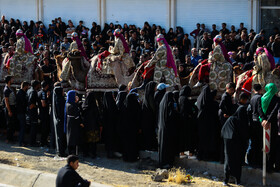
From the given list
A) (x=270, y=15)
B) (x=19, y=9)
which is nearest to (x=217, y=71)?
(x=270, y=15)

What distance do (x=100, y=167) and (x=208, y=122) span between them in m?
2.40

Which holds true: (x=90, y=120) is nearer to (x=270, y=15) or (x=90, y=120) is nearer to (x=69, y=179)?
(x=69, y=179)

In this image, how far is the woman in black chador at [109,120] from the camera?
11766 mm

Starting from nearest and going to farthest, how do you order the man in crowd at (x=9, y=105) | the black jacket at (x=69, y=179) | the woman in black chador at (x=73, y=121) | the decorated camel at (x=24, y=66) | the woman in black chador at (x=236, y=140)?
the black jacket at (x=69, y=179), the woman in black chador at (x=236, y=140), the woman in black chador at (x=73, y=121), the man in crowd at (x=9, y=105), the decorated camel at (x=24, y=66)

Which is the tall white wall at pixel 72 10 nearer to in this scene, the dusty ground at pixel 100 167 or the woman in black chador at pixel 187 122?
the dusty ground at pixel 100 167

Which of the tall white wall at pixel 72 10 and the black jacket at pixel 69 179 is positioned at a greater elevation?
the tall white wall at pixel 72 10

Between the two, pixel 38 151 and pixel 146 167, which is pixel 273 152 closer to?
pixel 146 167

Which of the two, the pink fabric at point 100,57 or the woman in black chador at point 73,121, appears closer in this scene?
the woman in black chador at point 73,121

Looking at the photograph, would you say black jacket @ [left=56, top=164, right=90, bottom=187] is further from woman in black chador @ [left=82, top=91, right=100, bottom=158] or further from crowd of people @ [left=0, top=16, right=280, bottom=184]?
woman in black chador @ [left=82, top=91, right=100, bottom=158]

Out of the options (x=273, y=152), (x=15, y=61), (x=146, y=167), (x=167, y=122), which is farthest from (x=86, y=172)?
(x=15, y=61)

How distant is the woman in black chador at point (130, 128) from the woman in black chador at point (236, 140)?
92.9 inches

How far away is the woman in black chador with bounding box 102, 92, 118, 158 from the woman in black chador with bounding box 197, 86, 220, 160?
76.6 inches

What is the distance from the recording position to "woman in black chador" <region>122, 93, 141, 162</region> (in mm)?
11547

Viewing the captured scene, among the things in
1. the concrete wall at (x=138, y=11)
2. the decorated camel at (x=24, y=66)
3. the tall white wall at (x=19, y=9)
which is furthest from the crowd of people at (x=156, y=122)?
the tall white wall at (x=19, y=9)
